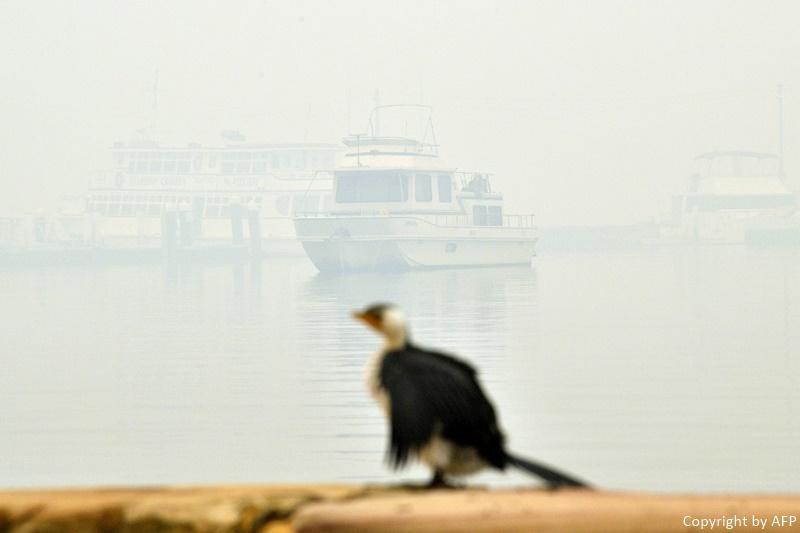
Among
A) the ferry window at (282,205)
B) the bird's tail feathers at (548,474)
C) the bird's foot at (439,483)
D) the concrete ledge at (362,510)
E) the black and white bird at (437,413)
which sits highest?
the ferry window at (282,205)

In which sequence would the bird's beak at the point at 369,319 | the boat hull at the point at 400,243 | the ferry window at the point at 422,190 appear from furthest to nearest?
1. the ferry window at the point at 422,190
2. the boat hull at the point at 400,243
3. the bird's beak at the point at 369,319

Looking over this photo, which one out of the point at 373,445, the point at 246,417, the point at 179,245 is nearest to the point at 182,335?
the point at 246,417

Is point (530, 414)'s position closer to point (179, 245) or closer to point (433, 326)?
point (433, 326)

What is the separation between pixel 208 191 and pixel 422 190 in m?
40.9

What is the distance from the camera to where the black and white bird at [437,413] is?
1797 mm

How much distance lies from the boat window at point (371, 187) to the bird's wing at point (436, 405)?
134ft

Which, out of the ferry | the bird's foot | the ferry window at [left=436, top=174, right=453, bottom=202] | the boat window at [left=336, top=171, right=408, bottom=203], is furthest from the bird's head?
the ferry

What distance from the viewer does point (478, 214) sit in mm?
43875

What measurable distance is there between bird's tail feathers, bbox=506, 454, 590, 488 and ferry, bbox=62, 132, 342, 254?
69681 mm

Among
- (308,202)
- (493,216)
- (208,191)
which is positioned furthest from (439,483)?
(208,191)

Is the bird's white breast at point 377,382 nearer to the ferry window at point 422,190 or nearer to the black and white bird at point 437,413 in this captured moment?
the black and white bird at point 437,413

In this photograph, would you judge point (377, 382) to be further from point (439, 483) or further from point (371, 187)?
point (371, 187)

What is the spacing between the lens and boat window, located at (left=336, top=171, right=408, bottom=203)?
4288cm

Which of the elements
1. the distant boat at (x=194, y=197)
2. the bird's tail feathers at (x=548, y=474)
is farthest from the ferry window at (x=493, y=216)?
the bird's tail feathers at (x=548, y=474)
